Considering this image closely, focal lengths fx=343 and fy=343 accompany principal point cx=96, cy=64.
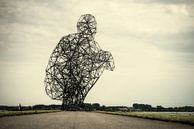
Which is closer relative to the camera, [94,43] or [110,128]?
[110,128]

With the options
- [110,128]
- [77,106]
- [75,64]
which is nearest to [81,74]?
[75,64]

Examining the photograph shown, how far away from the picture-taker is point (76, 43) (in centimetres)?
5400

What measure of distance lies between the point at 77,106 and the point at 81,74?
536 centimetres

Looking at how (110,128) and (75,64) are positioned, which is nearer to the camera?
(110,128)

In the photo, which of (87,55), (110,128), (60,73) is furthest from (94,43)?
(110,128)

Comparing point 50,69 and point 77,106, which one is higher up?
point 50,69

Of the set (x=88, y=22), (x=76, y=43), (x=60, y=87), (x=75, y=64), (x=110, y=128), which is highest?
(x=88, y=22)

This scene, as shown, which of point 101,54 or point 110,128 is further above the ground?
point 101,54

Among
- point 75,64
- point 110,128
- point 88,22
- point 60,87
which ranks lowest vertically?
point 110,128

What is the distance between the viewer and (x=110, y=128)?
45.2 ft

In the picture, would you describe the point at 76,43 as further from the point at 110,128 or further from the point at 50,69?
the point at 110,128

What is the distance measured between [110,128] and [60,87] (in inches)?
1581

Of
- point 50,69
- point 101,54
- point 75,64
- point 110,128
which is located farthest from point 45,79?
point 110,128

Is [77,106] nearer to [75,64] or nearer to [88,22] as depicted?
[75,64]
